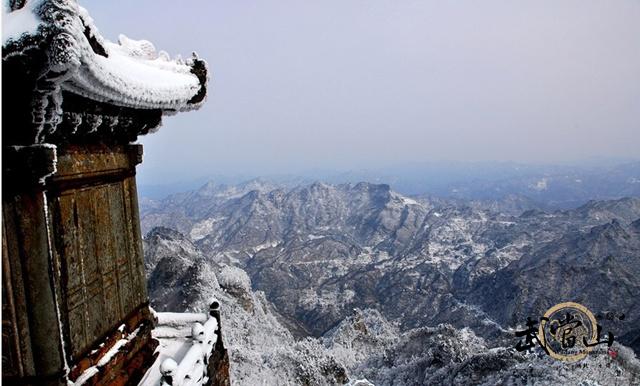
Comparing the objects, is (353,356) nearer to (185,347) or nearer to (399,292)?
(185,347)

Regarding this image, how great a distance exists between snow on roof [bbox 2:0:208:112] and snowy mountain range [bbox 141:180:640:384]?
960 inches

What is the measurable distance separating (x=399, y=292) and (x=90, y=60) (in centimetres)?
12549

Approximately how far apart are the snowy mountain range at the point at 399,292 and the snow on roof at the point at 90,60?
2438cm

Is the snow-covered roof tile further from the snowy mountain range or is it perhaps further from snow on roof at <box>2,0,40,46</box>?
the snowy mountain range

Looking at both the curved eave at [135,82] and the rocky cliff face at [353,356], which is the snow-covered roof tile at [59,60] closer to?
the curved eave at [135,82]

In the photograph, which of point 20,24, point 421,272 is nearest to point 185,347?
point 20,24

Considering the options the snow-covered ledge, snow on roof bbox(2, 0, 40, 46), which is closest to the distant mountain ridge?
the snow-covered ledge

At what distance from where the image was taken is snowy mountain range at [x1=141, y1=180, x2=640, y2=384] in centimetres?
3328

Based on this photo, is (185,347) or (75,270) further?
(185,347)

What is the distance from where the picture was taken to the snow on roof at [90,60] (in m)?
3.50

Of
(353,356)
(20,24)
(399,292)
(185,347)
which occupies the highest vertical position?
(20,24)

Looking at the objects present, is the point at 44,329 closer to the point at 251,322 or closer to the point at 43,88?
the point at 43,88

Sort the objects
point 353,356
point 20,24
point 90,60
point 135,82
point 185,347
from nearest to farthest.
A: point 20,24 < point 90,60 < point 135,82 < point 185,347 < point 353,356

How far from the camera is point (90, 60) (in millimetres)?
4016
